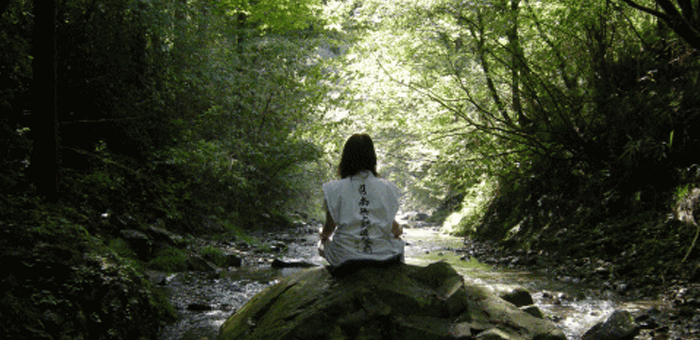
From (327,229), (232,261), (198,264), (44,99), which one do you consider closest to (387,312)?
(327,229)

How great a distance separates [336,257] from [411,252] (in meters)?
7.26

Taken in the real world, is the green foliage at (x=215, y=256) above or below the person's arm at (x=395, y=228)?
below

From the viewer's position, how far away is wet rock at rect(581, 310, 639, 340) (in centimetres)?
415

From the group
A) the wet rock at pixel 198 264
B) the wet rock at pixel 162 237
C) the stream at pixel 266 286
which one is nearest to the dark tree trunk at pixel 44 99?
the stream at pixel 266 286

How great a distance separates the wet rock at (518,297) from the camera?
506 centimetres

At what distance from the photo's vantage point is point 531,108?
984 centimetres

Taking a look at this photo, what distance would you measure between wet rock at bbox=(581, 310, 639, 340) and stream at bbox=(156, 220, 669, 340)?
232 millimetres

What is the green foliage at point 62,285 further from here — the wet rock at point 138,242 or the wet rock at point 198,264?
the wet rock at point 198,264

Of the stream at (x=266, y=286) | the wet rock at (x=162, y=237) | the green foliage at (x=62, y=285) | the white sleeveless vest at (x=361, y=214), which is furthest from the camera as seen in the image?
the wet rock at (x=162, y=237)

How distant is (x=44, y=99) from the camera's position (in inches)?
163

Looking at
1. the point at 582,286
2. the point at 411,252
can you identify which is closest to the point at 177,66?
the point at 411,252

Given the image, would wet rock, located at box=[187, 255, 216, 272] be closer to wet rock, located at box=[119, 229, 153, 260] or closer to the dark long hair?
wet rock, located at box=[119, 229, 153, 260]

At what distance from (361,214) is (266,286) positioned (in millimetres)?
3602

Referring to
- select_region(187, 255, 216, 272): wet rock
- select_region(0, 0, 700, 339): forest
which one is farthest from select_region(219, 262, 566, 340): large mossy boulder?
select_region(187, 255, 216, 272): wet rock
